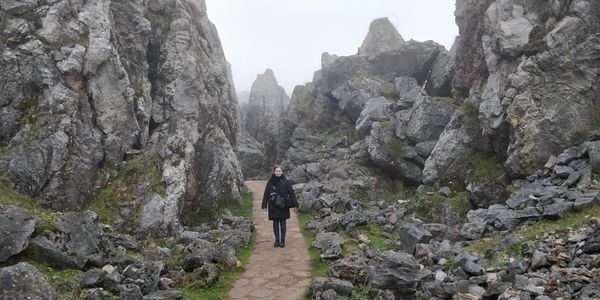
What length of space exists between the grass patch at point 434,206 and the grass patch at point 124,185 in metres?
14.7

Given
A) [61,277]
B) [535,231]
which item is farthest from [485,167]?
[61,277]

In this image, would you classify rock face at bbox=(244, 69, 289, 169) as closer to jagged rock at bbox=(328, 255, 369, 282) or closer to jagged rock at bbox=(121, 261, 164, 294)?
jagged rock at bbox=(328, 255, 369, 282)

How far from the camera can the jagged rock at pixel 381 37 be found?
76500 millimetres

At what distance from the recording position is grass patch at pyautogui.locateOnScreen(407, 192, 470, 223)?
26889 millimetres

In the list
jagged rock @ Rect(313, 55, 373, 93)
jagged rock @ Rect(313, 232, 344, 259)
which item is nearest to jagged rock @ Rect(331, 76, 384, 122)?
jagged rock @ Rect(313, 55, 373, 93)

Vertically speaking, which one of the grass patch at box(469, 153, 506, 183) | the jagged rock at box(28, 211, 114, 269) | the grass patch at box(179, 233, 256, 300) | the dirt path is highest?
the grass patch at box(469, 153, 506, 183)

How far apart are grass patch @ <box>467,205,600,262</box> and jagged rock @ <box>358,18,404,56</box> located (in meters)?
62.4

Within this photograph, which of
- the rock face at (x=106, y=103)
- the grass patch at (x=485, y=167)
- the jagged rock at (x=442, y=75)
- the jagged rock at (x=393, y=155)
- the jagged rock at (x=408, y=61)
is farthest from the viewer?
the jagged rock at (x=408, y=61)

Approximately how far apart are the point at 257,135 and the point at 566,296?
233 feet

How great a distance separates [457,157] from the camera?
102 ft

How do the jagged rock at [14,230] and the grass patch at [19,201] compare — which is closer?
the jagged rock at [14,230]

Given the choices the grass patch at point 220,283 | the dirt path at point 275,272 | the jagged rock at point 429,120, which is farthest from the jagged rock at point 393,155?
the grass patch at point 220,283

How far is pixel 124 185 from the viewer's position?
2345 cm

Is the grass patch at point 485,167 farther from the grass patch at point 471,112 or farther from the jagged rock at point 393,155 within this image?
the jagged rock at point 393,155
